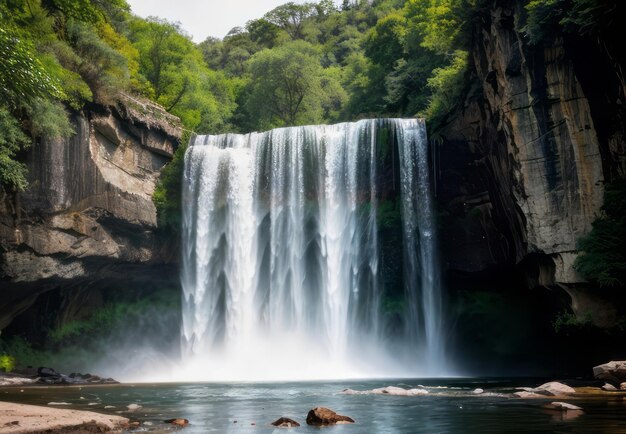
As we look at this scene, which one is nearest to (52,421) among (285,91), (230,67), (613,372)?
(613,372)

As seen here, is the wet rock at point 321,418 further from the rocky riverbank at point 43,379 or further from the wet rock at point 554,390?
the rocky riverbank at point 43,379

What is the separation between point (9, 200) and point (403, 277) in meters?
16.5

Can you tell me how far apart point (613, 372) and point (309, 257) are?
590 inches

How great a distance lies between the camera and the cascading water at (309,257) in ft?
91.2

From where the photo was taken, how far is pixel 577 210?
20719 millimetres

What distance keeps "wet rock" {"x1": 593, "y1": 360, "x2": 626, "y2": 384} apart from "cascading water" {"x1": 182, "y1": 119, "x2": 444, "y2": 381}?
10817 millimetres

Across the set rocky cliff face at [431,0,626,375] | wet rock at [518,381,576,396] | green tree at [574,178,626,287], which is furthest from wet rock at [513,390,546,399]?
rocky cliff face at [431,0,626,375]

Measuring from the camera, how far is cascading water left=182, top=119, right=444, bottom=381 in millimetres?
27812

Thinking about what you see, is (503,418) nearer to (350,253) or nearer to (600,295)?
(600,295)

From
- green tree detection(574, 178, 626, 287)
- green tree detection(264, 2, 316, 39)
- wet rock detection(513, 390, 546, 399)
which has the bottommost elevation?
wet rock detection(513, 390, 546, 399)

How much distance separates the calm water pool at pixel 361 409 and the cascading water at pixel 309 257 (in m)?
9.23

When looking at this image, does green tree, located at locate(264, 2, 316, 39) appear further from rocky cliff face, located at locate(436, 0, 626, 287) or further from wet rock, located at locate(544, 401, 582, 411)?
wet rock, located at locate(544, 401, 582, 411)

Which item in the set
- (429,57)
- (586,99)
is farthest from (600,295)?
(429,57)

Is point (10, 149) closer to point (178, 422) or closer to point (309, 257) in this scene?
point (309, 257)
